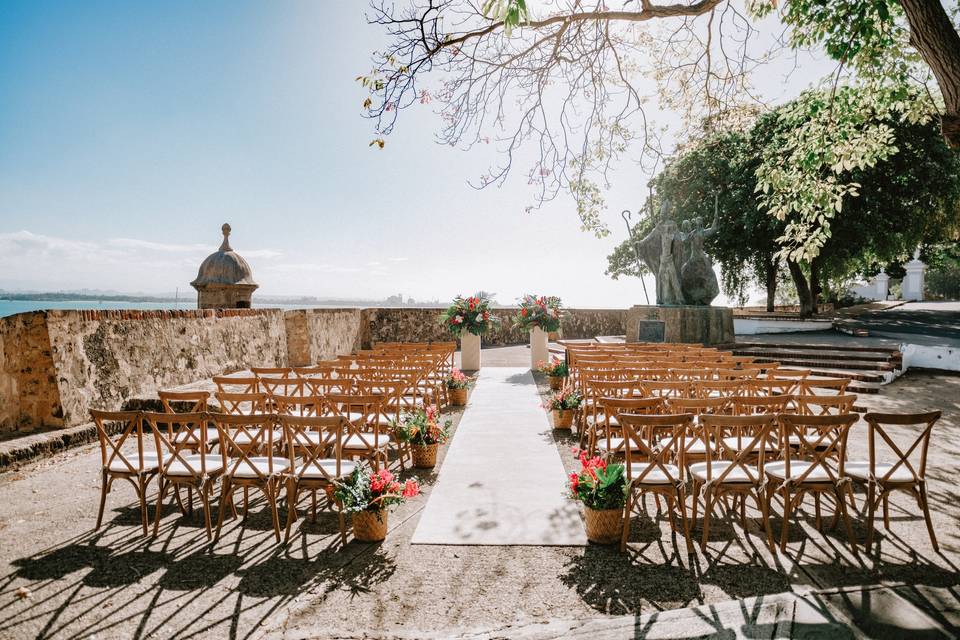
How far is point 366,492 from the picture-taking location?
11.6 ft

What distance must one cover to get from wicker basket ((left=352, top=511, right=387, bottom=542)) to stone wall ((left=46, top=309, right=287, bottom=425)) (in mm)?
4676

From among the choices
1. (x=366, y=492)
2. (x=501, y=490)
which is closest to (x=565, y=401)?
(x=501, y=490)

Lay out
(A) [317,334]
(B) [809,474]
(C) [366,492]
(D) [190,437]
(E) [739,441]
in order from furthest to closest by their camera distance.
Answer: (A) [317,334]
(D) [190,437]
(E) [739,441]
(C) [366,492]
(B) [809,474]

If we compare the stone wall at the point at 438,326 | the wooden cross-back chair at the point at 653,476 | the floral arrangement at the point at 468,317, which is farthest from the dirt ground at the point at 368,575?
the stone wall at the point at 438,326

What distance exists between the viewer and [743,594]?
2.83 meters

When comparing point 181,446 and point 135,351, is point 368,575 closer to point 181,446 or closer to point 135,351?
point 181,446

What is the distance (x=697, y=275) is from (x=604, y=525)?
13546 mm

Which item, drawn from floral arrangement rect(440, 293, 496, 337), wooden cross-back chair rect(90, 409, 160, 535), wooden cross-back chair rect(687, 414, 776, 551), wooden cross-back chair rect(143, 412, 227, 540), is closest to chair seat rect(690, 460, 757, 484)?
wooden cross-back chair rect(687, 414, 776, 551)

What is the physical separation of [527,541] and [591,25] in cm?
571

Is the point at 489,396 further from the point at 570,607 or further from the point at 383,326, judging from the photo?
the point at 383,326

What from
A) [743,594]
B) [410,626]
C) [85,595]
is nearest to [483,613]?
[410,626]

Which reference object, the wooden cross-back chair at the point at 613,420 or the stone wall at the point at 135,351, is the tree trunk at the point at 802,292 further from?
the stone wall at the point at 135,351

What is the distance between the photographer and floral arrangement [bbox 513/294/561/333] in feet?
41.2

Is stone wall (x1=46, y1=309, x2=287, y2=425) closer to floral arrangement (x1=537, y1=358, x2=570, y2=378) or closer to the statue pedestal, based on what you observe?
floral arrangement (x1=537, y1=358, x2=570, y2=378)
